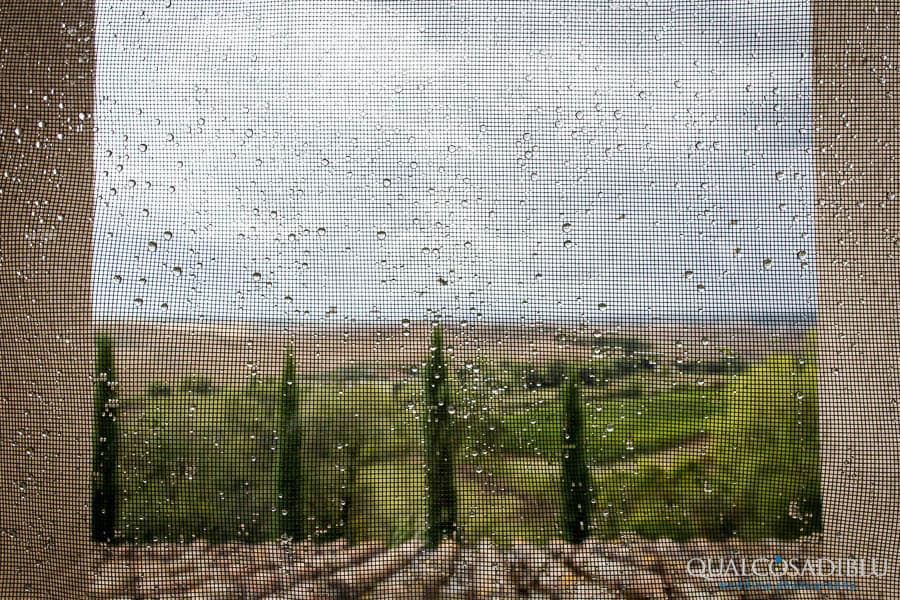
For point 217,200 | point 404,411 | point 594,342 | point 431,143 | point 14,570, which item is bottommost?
point 14,570

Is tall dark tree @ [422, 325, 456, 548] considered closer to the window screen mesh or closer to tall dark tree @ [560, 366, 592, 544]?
the window screen mesh

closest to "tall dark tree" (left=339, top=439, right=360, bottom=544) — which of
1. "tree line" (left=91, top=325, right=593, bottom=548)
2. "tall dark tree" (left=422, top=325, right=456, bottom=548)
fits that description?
"tree line" (left=91, top=325, right=593, bottom=548)

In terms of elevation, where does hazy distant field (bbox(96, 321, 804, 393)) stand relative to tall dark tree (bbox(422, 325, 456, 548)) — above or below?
above

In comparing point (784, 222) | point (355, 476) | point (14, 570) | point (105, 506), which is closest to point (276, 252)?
point (355, 476)

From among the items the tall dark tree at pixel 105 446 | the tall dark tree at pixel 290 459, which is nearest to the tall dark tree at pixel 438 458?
the tall dark tree at pixel 290 459

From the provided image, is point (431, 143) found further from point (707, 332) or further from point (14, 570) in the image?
point (14, 570)

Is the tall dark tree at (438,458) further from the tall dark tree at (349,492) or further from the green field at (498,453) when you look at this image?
the tall dark tree at (349,492)
